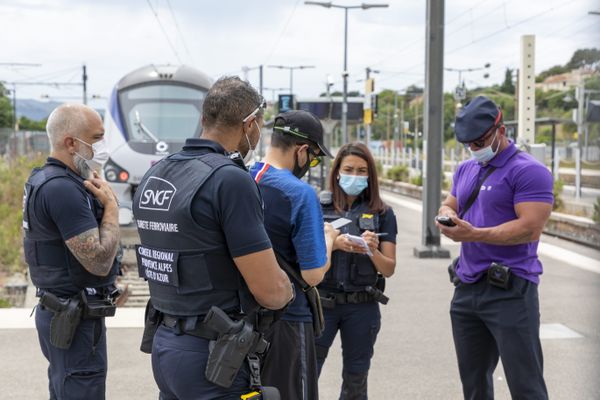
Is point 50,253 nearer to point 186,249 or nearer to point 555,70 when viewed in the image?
point 186,249

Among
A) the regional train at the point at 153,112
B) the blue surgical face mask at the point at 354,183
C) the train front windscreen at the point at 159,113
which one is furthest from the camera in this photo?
the train front windscreen at the point at 159,113

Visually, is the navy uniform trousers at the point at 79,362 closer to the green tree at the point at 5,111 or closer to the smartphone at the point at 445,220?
the smartphone at the point at 445,220

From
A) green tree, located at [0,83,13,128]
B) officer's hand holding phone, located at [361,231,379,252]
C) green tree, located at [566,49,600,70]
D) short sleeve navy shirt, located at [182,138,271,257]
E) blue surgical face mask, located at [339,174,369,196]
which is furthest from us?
green tree, located at [0,83,13,128]

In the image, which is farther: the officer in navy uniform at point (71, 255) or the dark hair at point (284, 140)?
the officer in navy uniform at point (71, 255)

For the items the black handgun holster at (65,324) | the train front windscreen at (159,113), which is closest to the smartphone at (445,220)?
the black handgun holster at (65,324)

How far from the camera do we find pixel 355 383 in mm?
4242

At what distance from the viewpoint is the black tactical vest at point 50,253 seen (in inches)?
140

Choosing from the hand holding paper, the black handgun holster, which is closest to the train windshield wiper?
the hand holding paper

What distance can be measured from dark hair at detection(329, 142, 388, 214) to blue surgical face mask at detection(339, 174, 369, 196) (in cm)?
5

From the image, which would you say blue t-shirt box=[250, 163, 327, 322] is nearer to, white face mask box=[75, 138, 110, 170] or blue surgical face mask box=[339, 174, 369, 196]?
Answer: white face mask box=[75, 138, 110, 170]

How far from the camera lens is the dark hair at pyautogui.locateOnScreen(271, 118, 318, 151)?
3328mm

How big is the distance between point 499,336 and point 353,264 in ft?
3.02

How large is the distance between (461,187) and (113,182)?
10.7 m

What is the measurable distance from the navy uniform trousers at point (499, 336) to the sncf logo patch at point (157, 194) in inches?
75.5
